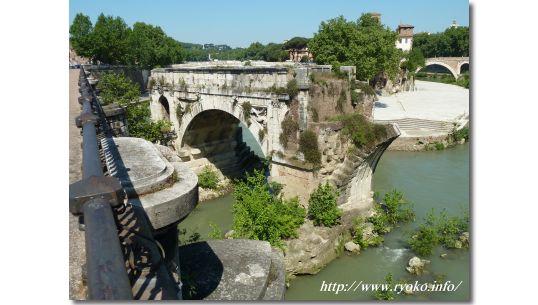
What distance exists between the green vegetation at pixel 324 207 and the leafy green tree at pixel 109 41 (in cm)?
2071

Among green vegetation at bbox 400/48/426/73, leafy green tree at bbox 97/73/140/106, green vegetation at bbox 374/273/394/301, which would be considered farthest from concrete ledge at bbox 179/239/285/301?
green vegetation at bbox 400/48/426/73

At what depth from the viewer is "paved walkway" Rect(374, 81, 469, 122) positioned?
19906 mm

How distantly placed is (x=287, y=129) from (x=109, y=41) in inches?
816

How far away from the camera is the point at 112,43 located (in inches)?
994

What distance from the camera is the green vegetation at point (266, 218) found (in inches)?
292

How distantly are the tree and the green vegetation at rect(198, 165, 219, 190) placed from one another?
16.8 m

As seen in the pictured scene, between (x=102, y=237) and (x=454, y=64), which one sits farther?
(x=454, y=64)

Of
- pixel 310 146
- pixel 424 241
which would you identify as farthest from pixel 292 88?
pixel 424 241

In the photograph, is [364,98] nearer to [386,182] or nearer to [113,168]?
[386,182]

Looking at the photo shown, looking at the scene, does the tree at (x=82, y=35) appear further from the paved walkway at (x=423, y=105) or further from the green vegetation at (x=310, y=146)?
the green vegetation at (x=310, y=146)

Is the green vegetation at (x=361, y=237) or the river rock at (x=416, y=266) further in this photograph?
the green vegetation at (x=361, y=237)

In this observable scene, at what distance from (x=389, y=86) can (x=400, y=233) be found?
22.0 meters

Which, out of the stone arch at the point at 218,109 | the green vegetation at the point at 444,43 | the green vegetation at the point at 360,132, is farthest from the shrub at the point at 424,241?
the green vegetation at the point at 444,43

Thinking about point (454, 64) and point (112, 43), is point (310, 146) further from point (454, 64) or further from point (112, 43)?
point (454, 64)
